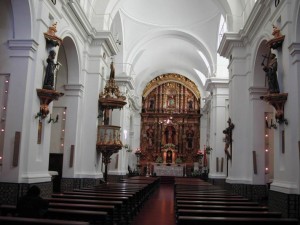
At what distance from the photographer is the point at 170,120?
31531 mm

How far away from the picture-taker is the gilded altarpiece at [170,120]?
30891mm

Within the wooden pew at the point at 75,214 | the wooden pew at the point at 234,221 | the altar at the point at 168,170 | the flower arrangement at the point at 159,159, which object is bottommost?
the wooden pew at the point at 75,214

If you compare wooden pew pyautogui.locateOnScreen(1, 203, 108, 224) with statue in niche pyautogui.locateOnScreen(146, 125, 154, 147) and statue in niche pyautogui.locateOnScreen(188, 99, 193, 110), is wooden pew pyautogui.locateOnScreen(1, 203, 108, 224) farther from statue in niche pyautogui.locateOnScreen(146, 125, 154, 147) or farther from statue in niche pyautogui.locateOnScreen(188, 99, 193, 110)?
statue in niche pyautogui.locateOnScreen(188, 99, 193, 110)

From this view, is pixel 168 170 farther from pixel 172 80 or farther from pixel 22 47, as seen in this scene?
pixel 22 47

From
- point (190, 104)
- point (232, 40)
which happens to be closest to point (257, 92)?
point (232, 40)

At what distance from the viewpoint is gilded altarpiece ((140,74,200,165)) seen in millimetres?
30891

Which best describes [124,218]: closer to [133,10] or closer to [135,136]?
[133,10]

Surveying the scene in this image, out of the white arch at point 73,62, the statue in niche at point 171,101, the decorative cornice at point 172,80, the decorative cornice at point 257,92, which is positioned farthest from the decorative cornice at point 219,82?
the statue in niche at point 171,101

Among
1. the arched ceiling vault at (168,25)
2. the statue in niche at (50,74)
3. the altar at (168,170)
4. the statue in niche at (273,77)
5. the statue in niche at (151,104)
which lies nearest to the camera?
the statue in niche at (273,77)

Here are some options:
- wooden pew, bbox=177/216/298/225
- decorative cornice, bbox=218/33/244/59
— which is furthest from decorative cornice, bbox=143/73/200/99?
wooden pew, bbox=177/216/298/225

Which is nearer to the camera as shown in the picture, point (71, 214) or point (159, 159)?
point (71, 214)

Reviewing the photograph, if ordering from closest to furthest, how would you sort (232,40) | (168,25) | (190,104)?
(232,40) → (168,25) → (190,104)

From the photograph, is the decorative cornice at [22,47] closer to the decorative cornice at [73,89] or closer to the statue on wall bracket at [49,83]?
the statue on wall bracket at [49,83]

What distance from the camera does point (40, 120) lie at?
9211 millimetres
